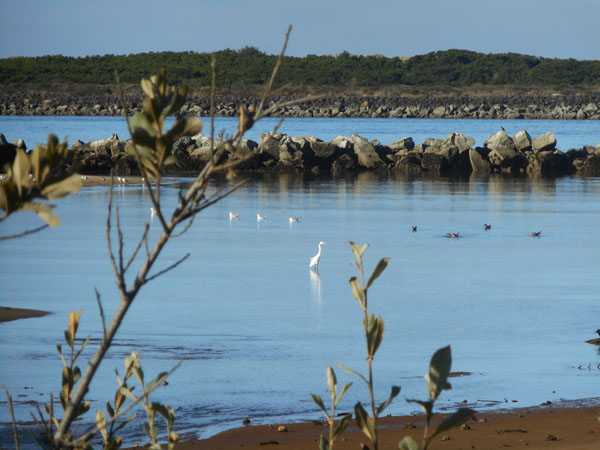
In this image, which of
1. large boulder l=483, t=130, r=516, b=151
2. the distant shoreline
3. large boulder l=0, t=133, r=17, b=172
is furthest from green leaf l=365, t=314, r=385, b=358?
the distant shoreline

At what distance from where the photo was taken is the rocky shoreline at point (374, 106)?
91312 millimetres

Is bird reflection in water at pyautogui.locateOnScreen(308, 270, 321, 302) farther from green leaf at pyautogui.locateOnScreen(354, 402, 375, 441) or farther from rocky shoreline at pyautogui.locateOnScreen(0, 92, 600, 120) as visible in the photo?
rocky shoreline at pyautogui.locateOnScreen(0, 92, 600, 120)

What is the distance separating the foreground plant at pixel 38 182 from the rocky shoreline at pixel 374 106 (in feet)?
267

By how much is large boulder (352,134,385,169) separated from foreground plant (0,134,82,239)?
3418 centimetres

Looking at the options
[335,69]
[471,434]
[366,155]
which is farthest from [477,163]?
[335,69]

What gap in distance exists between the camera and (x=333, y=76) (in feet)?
394

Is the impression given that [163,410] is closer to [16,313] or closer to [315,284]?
[16,313]

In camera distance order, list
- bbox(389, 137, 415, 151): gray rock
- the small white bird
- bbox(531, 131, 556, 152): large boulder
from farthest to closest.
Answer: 1. bbox(389, 137, 415, 151): gray rock
2. bbox(531, 131, 556, 152): large boulder
3. the small white bird

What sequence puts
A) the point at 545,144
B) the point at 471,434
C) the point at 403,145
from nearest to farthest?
the point at 471,434
the point at 545,144
the point at 403,145

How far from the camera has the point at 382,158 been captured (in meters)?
36.8

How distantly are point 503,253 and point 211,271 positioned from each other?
15.6 ft

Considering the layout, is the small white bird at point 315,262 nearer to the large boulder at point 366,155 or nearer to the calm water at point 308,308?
the calm water at point 308,308

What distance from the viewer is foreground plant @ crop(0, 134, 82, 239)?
1772mm

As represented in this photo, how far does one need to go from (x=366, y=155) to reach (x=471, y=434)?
1179 inches
